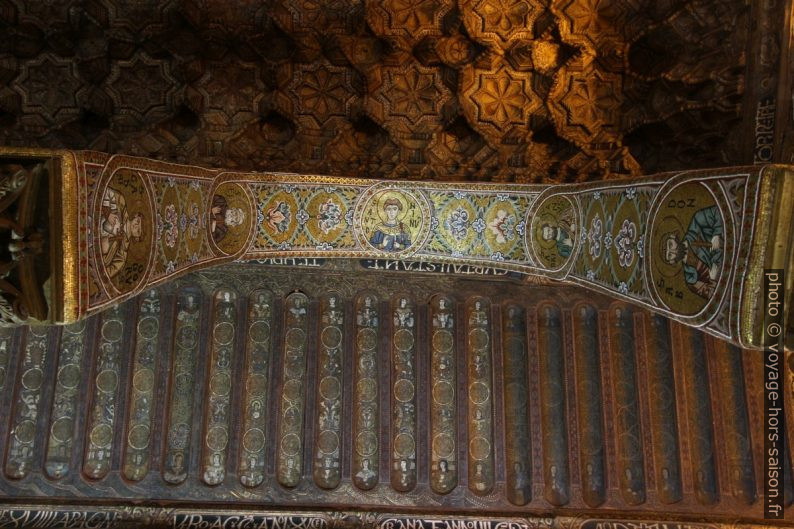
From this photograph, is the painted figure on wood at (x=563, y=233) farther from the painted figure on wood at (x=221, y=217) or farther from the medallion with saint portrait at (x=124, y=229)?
the medallion with saint portrait at (x=124, y=229)

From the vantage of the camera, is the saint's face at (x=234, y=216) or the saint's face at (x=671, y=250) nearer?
the saint's face at (x=671, y=250)

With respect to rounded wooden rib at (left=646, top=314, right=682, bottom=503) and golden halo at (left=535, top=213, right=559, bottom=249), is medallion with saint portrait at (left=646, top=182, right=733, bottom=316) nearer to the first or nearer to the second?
golden halo at (left=535, top=213, right=559, bottom=249)

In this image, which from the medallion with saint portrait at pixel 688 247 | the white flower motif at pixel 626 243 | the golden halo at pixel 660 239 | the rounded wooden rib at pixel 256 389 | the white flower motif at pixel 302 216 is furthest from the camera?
the rounded wooden rib at pixel 256 389

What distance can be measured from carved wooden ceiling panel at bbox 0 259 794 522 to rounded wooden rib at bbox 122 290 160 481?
16 mm

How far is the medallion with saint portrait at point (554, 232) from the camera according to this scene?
494cm

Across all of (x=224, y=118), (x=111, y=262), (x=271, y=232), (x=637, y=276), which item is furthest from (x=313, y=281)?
(x=637, y=276)

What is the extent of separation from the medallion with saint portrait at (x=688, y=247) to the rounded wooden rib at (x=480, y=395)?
130 inches

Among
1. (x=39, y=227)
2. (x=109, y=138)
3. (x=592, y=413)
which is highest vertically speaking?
(x=109, y=138)

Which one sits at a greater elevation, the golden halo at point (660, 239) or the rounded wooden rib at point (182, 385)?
the golden halo at point (660, 239)

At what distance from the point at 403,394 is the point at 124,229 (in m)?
3.95

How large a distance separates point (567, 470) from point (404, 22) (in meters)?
5.09

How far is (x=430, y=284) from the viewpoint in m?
6.93

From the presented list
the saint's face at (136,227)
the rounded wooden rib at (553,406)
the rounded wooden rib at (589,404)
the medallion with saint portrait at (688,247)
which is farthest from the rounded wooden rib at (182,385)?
the medallion with saint portrait at (688,247)

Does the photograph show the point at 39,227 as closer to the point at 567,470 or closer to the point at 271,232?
the point at 271,232
